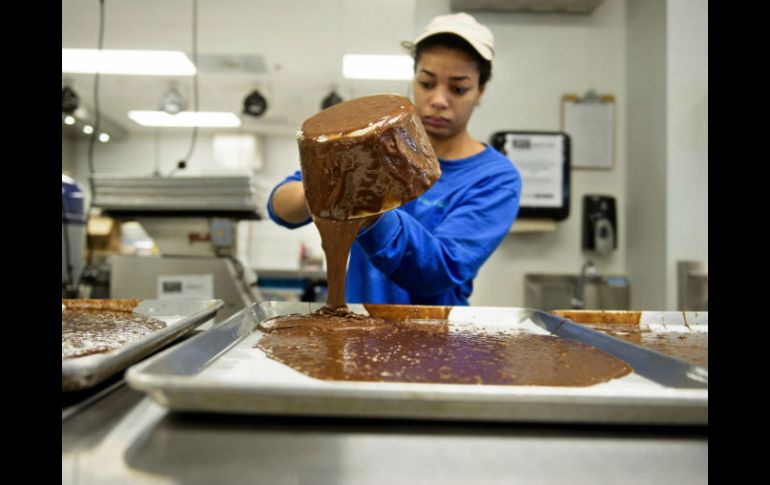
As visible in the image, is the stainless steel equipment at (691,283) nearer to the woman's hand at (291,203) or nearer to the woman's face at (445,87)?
the woman's face at (445,87)

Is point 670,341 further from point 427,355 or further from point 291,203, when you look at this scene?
point 291,203

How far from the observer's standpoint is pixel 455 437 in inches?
22.8

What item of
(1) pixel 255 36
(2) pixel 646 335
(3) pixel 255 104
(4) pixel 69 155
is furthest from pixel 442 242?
(4) pixel 69 155

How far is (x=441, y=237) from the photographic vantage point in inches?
57.2

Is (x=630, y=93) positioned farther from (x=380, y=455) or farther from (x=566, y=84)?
(x=380, y=455)

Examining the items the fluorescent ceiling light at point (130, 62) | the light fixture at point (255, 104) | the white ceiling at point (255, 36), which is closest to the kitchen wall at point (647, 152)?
the white ceiling at point (255, 36)

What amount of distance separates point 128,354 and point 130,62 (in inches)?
210

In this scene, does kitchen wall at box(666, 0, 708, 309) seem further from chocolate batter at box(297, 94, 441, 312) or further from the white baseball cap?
chocolate batter at box(297, 94, 441, 312)

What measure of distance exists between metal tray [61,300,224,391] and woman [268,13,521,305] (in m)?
0.44

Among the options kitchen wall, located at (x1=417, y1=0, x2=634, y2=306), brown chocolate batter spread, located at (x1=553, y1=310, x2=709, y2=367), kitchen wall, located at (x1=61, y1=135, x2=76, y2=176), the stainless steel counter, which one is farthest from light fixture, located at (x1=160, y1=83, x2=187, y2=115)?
kitchen wall, located at (x1=61, y1=135, x2=76, y2=176)

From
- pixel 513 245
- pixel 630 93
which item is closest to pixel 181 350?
pixel 513 245

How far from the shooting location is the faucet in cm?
284

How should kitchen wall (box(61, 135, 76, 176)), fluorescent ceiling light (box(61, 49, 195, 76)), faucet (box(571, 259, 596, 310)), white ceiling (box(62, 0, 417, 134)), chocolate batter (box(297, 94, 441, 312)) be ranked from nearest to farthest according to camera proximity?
chocolate batter (box(297, 94, 441, 312))
faucet (box(571, 259, 596, 310))
white ceiling (box(62, 0, 417, 134))
fluorescent ceiling light (box(61, 49, 195, 76))
kitchen wall (box(61, 135, 76, 176))

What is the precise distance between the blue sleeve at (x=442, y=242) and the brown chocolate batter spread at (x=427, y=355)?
199mm
